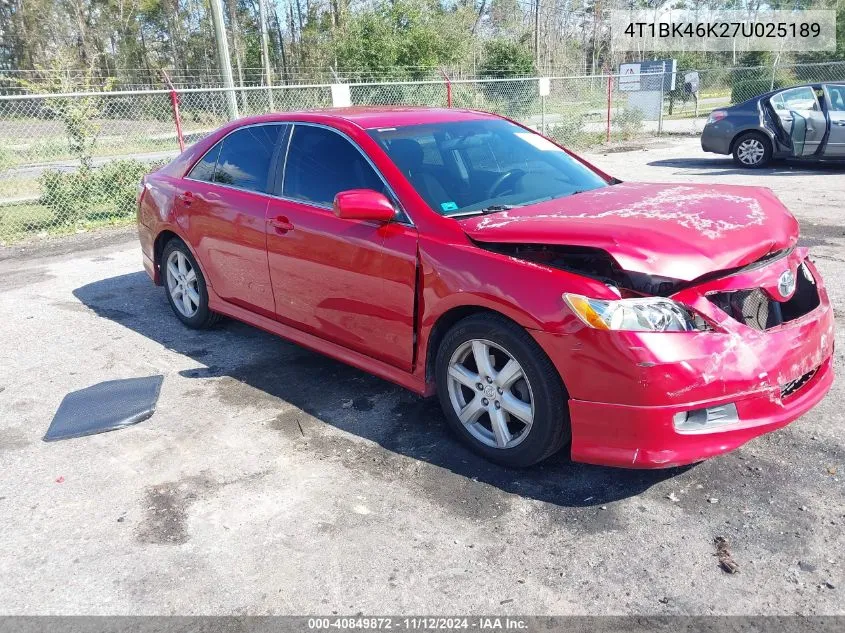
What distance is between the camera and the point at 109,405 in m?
4.29

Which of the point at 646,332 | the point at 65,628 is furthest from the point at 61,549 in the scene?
the point at 646,332

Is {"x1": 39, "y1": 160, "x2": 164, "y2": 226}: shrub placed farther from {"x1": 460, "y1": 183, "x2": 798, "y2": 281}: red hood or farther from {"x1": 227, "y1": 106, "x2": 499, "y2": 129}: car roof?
{"x1": 460, "y1": 183, "x2": 798, "y2": 281}: red hood

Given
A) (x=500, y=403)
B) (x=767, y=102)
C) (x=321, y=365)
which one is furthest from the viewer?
(x=767, y=102)

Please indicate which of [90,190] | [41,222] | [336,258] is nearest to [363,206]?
[336,258]

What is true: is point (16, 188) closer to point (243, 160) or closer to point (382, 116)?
point (243, 160)

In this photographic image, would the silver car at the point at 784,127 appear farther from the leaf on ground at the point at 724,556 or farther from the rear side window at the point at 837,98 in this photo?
the leaf on ground at the point at 724,556

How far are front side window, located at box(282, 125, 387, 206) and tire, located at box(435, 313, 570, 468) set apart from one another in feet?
3.27

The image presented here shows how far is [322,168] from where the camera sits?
13.6 feet

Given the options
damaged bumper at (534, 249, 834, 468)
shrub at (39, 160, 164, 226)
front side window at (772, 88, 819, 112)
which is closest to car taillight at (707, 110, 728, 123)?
front side window at (772, 88, 819, 112)

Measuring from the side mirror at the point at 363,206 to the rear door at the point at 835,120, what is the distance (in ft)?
34.9

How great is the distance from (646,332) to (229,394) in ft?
8.87

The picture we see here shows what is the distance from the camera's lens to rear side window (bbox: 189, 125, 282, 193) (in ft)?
15.0

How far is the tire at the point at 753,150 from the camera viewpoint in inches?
487

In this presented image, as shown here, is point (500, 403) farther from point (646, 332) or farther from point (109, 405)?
point (109, 405)
